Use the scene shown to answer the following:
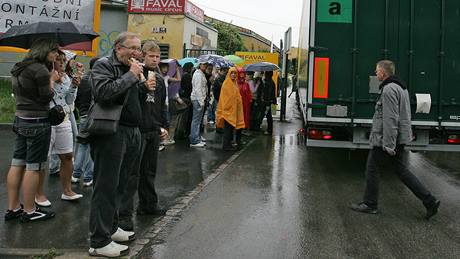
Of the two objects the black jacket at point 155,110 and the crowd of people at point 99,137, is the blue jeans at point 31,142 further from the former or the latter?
the black jacket at point 155,110

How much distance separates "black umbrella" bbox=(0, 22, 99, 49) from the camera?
5.35 meters

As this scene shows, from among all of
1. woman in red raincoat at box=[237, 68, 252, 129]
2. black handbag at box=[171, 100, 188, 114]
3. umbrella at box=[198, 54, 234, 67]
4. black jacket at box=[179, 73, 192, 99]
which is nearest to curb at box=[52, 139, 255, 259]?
black handbag at box=[171, 100, 188, 114]

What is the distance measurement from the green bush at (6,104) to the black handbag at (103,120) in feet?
32.5

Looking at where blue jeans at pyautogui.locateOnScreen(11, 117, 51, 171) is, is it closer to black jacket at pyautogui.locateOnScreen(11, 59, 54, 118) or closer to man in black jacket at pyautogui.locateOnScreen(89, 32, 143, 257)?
black jacket at pyautogui.locateOnScreen(11, 59, 54, 118)

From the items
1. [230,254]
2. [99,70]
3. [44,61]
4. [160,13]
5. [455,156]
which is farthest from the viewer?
[160,13]

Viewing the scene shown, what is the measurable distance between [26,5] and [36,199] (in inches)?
225

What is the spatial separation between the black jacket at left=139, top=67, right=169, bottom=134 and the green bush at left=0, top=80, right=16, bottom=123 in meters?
8.76

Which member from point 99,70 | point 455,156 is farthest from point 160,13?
point 99,70

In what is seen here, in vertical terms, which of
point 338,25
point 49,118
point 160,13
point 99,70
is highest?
point 160,13

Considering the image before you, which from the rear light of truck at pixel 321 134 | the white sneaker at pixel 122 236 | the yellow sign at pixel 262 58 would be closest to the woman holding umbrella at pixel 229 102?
the rear light of truck at pixel 321 134

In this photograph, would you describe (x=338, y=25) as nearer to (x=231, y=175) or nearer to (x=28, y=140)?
(x=231, y=175)

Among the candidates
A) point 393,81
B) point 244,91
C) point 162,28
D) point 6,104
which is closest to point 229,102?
point 244,91

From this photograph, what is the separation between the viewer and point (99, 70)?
4.07 metres

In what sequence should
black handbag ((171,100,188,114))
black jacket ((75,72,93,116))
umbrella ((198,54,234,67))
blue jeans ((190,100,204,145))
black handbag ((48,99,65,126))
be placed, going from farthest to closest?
umbrella ((198,54,234,67)) → blue jeans ((190,100,204,145)) → black handbag ((171,100,188,114)) → black jacket ((75,72,93,116)) → black handbag ((48,99,65,126))
